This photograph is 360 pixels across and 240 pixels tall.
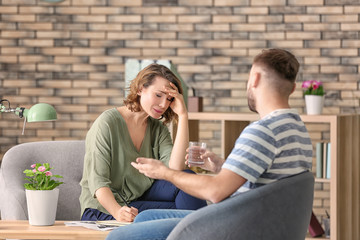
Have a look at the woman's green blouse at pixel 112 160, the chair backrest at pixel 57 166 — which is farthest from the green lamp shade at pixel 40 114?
the chair backrest at pixel 57 166

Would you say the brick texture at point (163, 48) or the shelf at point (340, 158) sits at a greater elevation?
the brick texture at point (163, 48)

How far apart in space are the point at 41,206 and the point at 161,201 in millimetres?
771

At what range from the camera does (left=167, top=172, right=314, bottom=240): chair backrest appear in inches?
80.6

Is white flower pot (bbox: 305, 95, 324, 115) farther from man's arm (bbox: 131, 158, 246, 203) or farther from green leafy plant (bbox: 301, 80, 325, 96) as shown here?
man's arm (bbox: 131, 158, 246, 203)

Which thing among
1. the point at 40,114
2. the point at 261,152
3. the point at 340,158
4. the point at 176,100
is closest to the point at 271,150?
the point at 261,152

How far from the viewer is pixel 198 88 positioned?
5332mm

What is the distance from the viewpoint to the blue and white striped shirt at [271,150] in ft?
6.64

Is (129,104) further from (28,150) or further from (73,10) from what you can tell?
(73,10)

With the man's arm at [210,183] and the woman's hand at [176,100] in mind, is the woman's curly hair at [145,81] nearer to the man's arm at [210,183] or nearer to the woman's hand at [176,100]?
the woman's hand at [176,100]

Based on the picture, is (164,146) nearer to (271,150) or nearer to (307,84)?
(271,150)

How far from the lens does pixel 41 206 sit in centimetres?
263

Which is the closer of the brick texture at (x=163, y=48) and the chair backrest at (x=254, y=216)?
the chair backrest at (x=254, y=216)

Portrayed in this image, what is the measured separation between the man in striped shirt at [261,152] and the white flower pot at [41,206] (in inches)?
19.3

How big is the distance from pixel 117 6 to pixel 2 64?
112 centimetres
